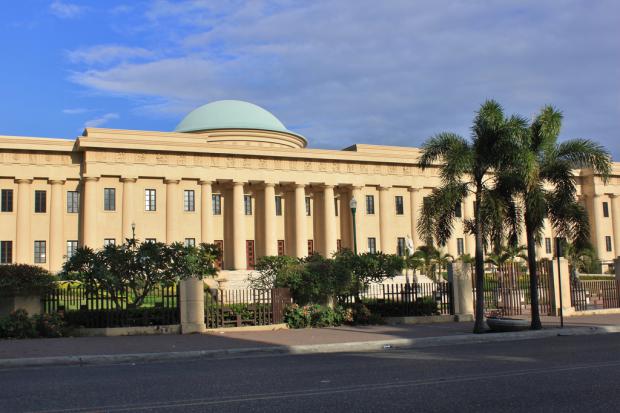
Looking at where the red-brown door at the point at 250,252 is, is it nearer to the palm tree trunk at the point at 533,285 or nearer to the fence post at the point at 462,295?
the fence post at the point at 462,295

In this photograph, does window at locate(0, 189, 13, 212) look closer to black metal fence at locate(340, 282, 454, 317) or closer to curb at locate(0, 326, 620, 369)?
black metal fence at locate(340, 282, 454, 317)

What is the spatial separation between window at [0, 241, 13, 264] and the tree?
32150 mm

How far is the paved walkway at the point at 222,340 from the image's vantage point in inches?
623

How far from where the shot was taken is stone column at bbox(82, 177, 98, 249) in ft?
164

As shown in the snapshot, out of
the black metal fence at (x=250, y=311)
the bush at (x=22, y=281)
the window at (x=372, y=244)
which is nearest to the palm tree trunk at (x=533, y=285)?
the black metal fence at (x=250, y=311)

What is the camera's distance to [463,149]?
20281mm

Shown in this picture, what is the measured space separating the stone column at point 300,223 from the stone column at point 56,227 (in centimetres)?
1875

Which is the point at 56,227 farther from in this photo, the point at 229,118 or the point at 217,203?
the point at 229,118

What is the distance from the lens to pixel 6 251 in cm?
5028

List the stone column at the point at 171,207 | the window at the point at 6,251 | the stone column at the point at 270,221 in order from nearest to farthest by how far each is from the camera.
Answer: the window at the point at 6,251 → the stone column at the point at 171,207 → the stone column at the point at 270,221

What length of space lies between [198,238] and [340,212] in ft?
47.3

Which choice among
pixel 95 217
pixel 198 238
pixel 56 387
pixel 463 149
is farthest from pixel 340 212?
pixel 56 387

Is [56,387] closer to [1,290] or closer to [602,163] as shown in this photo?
[1,290]

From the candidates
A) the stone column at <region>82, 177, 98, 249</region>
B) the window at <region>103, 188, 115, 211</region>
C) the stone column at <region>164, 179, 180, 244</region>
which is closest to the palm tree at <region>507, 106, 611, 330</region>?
the stone column at <region>164, 179, 180, 244</region>
